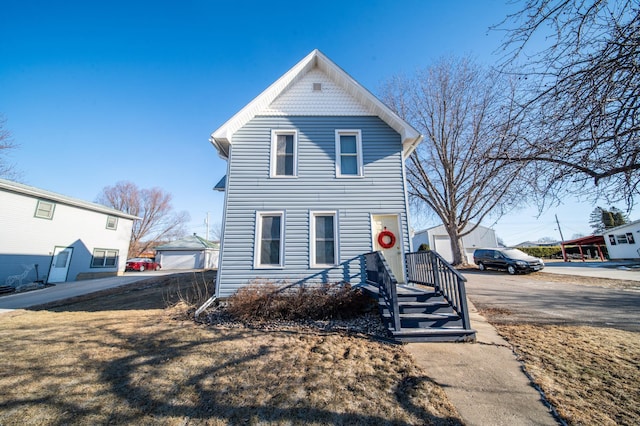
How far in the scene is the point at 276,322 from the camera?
236 inches

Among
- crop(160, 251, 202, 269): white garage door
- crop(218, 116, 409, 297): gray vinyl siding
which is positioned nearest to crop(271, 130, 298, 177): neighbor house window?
crop(218, 116, 409, 297): gray vinyl siding

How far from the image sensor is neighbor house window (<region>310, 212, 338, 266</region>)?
7548mm

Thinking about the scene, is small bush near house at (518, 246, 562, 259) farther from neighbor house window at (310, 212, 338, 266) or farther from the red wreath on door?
neighbor house window at (310, 212, 338, 266)

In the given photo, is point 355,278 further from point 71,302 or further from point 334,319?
point 71,302

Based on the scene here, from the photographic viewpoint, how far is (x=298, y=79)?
8906 mm

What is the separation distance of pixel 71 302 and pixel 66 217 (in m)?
11.0

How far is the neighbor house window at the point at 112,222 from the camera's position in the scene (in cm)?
2003

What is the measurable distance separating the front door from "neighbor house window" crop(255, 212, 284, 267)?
296 cm

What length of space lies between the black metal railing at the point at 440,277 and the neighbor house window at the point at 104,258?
22920 millimetres

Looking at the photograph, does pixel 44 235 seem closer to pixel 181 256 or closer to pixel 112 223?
pixel 112 223

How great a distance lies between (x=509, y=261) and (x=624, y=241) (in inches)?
728

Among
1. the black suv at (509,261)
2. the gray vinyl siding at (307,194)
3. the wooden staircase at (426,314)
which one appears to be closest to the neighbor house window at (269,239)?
the gray vinyl siding at (307,194)

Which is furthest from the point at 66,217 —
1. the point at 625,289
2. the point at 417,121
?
the point at 625,289

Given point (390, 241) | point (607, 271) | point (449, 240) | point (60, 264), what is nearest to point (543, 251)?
point (449, 240)
